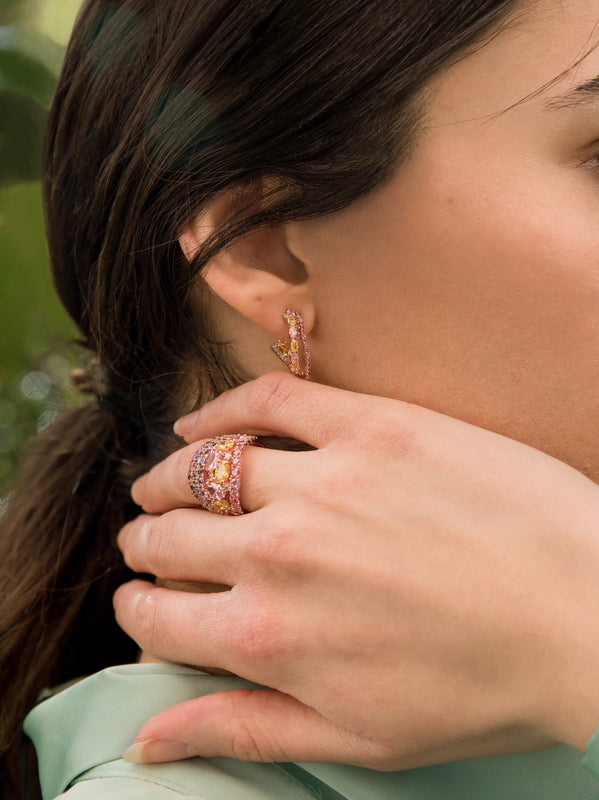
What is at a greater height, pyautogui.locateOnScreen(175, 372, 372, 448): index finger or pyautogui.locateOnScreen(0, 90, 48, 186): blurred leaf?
pyautogui.locateOnScreen(0, 90, 48, 186): blurred leaf

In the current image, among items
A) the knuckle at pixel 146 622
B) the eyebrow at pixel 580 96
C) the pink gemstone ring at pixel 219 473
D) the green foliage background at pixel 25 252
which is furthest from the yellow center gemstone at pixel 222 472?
the green foliage background at pixel 25 252

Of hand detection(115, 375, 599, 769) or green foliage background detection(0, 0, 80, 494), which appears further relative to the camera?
green foliage background detection(0, 0, 80, 494)

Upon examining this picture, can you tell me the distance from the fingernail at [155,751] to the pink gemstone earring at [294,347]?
526 mm

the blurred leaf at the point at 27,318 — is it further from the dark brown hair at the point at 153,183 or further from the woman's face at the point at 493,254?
the woman's face at the point at 493,254

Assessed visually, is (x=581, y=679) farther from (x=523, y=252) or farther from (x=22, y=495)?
(x=22, y=495)

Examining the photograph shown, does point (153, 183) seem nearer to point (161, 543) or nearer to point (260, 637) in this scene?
point (161, 543)

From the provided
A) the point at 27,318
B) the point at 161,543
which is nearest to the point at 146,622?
the point at 161,543

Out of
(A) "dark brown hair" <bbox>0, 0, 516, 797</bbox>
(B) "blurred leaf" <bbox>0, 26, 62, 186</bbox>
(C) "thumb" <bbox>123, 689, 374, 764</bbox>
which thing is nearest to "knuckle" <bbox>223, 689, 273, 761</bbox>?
(C) "thumb" <bbox>123, 689, 374, 764</bbox>

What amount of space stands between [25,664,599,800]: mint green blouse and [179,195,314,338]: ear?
0.53 metres

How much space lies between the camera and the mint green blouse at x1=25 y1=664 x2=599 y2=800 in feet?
3.32

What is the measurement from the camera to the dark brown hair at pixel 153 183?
99cm

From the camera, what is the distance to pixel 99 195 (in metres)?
1.25

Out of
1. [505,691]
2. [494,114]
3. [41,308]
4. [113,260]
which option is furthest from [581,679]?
[41,308]

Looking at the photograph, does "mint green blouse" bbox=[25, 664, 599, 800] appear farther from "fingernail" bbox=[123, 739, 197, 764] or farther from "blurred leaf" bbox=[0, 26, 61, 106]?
"blurred leaf" bbox=[0, 26, 61, 106]
